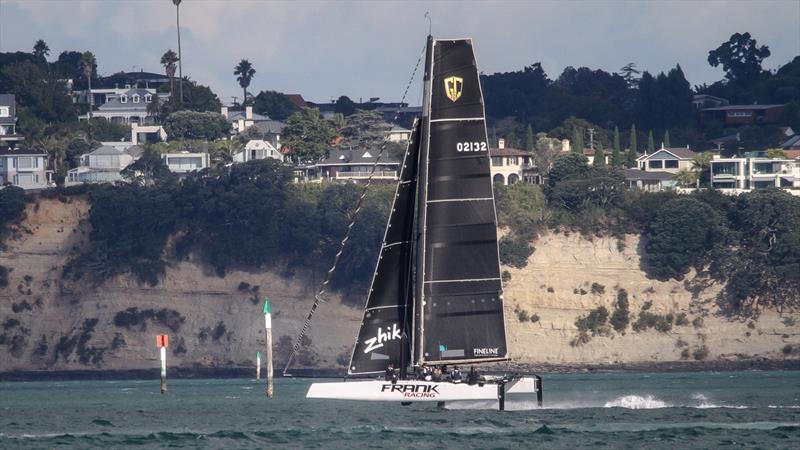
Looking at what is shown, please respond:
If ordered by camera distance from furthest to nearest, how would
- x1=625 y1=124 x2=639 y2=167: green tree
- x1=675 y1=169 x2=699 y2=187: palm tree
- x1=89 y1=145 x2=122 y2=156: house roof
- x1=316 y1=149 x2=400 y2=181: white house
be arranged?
x1=89 y1=145 x2=122 y2=156: house roof
x1=625 y1=124 x2=639 y2=167: green tree
x1=316 y1=149 x2=400 y2=181: white house
x1=675 y1=169 x2=699 y2=187: palm tree

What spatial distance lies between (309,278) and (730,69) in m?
83.1

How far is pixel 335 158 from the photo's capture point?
151 metres

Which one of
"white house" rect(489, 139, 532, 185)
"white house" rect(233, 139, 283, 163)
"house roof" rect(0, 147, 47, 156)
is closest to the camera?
"white house" rect(489, 139, 532, 185)

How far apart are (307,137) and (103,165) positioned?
58.3 feet

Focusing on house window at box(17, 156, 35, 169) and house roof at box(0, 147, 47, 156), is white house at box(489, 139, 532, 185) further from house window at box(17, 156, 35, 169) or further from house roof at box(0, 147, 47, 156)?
house window at box(17, 156, 35, 169)

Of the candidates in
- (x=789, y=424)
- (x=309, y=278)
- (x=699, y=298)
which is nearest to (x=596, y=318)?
(x=699, y=298)

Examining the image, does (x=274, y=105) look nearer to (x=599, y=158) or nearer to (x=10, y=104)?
(x=10, y=104)

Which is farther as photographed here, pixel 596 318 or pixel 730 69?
pixel 730 69

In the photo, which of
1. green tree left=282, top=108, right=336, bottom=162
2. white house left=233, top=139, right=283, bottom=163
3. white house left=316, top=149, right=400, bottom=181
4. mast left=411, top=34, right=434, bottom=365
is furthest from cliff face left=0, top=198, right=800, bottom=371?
mast left=411, top=34, right=434, bottom=365

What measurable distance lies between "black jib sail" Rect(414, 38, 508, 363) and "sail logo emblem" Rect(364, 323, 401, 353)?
95 centimetres

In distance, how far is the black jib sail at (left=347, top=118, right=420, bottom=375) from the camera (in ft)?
176

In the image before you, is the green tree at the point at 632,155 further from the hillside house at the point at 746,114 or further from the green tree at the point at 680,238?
the green tree at the point at 680,238

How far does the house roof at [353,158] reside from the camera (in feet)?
487

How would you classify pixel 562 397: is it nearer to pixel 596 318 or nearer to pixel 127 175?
pixel 596 318
